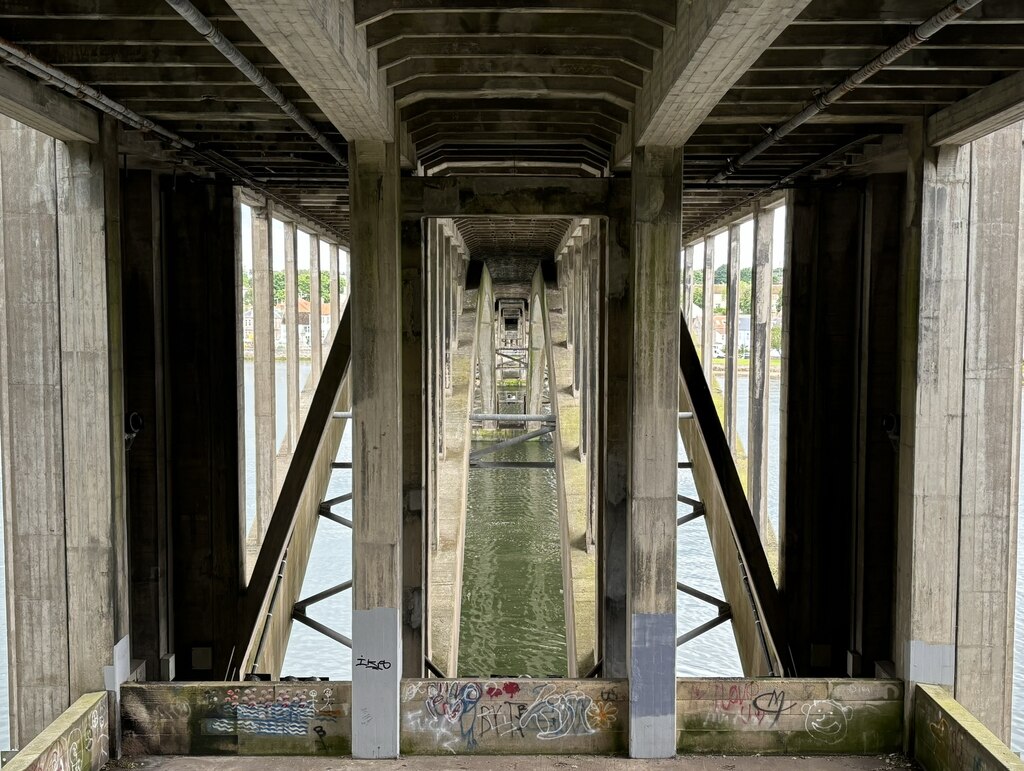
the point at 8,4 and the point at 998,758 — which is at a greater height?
the point at 8,4

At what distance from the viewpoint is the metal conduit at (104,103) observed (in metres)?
8.08

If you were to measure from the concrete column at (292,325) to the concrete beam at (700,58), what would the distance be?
46.2ft

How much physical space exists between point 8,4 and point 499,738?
8635mm

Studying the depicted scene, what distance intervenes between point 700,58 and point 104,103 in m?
6.27

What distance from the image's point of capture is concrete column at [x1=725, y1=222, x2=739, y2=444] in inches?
871

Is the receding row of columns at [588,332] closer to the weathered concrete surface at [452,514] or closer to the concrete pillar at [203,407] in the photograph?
the weathered concrete surface at [452,514]

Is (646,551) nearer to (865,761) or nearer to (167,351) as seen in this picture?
(865,761)

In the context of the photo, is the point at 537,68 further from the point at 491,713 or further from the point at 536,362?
the point at 536,362

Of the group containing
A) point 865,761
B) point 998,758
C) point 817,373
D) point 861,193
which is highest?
point 861,193

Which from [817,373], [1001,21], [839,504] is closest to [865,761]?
[839,504]

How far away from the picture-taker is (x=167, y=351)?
14.2m

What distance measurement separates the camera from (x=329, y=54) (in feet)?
22.6

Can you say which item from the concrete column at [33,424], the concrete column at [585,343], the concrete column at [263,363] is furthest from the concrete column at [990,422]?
the concrete column at [263,363]

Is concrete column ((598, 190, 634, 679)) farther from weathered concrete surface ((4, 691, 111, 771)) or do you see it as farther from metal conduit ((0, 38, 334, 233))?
weathered concrete surface ((4, 691, 111, 771))
